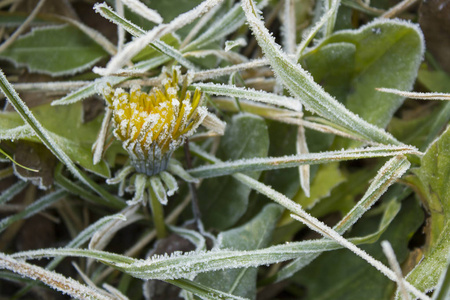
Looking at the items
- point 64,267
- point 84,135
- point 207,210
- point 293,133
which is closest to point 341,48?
point 293,133

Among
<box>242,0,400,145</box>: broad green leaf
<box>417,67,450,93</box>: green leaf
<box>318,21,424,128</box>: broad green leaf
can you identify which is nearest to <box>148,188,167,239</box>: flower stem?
<box>242,0,400,145</box>: broad green leaf

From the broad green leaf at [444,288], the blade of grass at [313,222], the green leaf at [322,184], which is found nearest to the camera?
the broad green leaf at [444,288]

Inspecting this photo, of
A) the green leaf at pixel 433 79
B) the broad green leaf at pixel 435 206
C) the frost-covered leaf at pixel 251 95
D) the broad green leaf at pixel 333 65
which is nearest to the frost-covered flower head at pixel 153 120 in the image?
the frost-covered leaf at pixel 251 95

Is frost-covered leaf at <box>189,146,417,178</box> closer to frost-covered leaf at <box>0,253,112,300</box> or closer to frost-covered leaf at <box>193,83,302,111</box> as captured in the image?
frost-covered leaf at <box>193,83,302,111</box>

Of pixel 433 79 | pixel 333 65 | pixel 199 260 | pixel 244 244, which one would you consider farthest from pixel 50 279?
pixel 433 79

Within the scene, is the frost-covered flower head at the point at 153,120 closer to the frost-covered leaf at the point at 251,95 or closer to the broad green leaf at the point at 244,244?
the frost-covered leaf at the point at 251,95

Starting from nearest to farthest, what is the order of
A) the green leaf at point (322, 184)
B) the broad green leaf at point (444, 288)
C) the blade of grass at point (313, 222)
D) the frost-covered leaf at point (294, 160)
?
the broad green leaf at point (444, 288) → the blade of grass at point (313, 222) → the frost-covered leaf at point (294, 160) → the green leaf at point (322, 184)

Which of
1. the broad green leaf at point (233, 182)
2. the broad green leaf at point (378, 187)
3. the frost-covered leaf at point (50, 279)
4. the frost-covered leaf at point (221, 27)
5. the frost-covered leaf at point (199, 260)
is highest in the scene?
the frost-covered leaf at point (221, 27)
